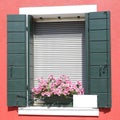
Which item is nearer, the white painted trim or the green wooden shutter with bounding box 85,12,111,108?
the green wooden shutter with bounding box 85,12,111,108

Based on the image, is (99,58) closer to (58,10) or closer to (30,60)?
(58,10)

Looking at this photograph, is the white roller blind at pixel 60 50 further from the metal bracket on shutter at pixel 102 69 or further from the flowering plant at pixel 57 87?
the metal bracket on shutter at pixel 102 69

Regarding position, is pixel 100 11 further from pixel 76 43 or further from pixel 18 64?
pixel 18 64

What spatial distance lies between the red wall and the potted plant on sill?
289mm

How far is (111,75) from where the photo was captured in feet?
24.3

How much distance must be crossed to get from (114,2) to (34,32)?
147 centimetres

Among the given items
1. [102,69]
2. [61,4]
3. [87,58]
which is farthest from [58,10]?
[102,69]

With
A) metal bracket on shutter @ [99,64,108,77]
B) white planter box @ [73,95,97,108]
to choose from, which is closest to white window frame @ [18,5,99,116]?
white planter box @ [73,95,97,108]

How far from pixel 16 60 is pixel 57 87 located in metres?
0.82

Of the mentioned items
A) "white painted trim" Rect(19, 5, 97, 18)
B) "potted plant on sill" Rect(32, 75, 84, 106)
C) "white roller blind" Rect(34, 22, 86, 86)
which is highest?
"white painted trim" Rect(19, 5, 97, 18)

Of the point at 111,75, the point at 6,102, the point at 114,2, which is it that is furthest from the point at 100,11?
the point at 6,102

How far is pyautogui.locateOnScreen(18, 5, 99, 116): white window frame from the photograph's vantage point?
293 inches

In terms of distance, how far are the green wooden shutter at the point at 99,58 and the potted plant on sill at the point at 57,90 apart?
0.83 ft

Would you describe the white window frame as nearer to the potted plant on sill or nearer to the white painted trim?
the white painted trim
